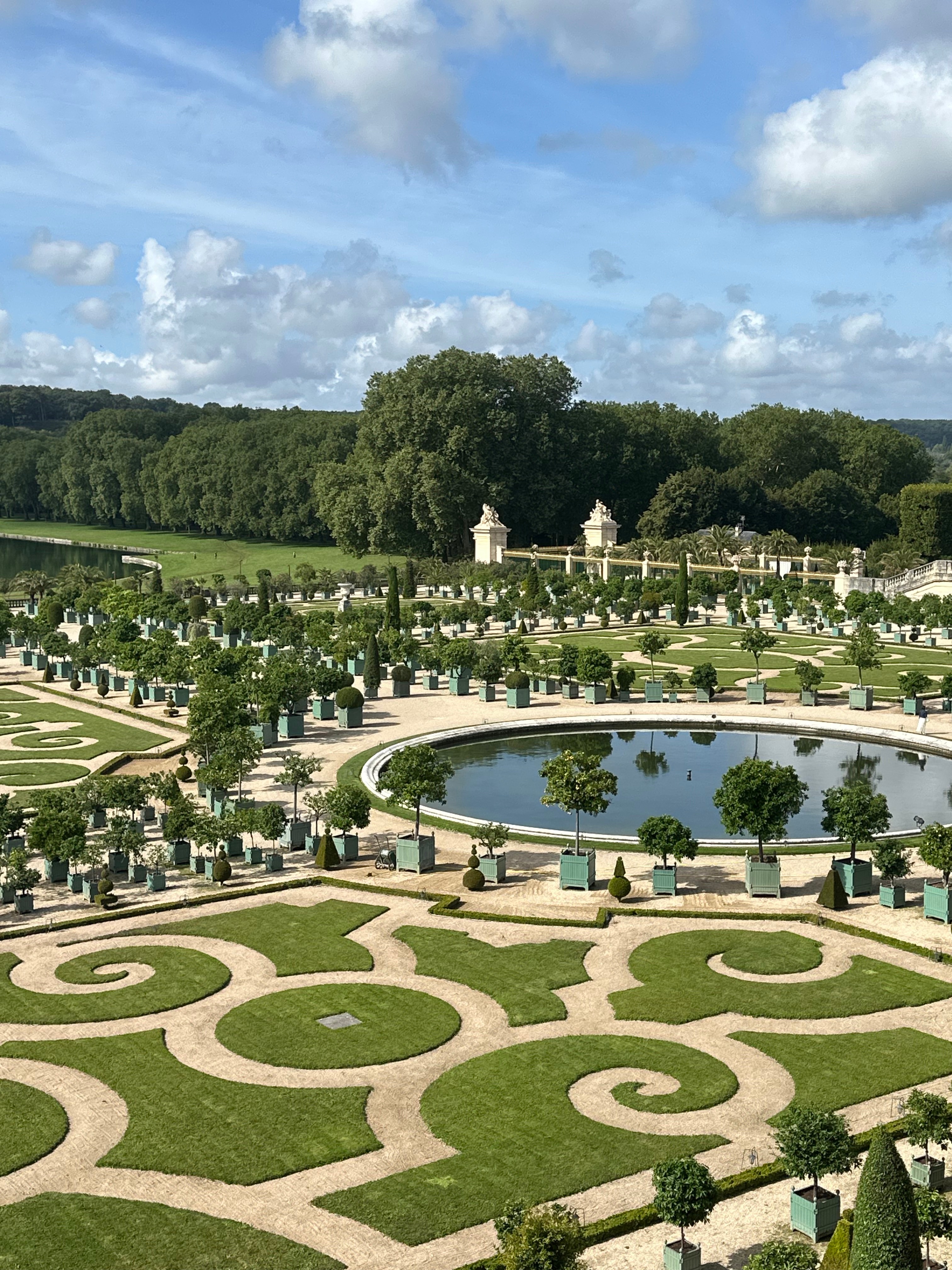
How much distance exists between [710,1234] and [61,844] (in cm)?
2117

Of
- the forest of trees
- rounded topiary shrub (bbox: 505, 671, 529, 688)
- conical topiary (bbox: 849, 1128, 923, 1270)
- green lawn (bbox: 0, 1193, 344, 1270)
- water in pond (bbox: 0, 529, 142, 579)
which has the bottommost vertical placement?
green lawn (bbox: 0, 1193, 344, 1270)

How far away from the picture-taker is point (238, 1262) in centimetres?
1830

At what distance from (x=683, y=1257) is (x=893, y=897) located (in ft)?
56.5

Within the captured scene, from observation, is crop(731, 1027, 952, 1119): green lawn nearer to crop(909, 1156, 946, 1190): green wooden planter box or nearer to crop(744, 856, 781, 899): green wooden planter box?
crop(909, 1156, 946, 1190): green wooden planter box

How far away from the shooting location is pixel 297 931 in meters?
31.9

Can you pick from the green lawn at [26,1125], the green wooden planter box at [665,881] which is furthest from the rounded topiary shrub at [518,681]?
the green lawn at [26,1125]

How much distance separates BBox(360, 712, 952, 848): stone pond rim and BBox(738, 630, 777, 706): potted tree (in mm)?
3434

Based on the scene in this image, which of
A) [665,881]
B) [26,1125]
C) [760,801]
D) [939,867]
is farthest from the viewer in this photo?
[760,801]

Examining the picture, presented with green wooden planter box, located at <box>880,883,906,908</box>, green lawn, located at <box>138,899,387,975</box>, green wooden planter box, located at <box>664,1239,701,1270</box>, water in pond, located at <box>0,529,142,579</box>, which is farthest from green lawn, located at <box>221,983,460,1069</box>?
water in pond, located at <box>0,529,142,579</box>

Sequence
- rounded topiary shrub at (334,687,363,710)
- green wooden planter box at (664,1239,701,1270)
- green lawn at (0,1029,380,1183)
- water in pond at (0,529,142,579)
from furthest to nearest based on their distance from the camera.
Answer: water in pond at (0,529,142,579)
rounded topiary shrub at (334,687,363,710)
green lawn at (0,1029,380,1183)
green wooden planter box at (664,1239,701,1270)

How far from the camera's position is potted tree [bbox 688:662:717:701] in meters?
61.4

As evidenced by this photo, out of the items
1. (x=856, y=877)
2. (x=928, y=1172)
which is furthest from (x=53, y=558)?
(x=928, y=1172)

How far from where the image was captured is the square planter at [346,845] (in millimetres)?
38031

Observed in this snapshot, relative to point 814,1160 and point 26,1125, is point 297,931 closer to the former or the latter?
Result: point 26,1125
